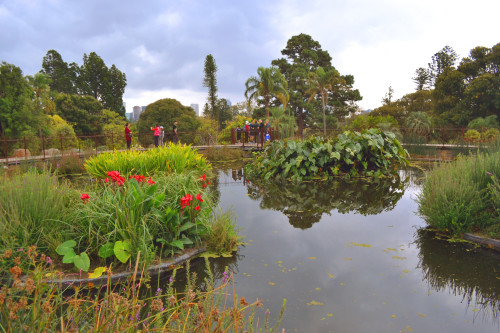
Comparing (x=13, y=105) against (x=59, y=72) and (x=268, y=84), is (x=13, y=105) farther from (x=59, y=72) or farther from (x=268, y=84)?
(x=59, y=72)

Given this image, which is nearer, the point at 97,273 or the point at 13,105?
the point at 97,273

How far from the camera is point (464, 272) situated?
418 cm

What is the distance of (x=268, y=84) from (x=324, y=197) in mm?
25907

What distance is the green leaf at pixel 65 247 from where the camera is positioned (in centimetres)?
381

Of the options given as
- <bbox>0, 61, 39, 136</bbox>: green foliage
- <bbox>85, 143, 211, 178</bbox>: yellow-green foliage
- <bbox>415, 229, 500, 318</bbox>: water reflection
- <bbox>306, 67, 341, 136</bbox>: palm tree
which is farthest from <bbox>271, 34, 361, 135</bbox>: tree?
<bbox>415, 229, 500, 318</bbox>: water reflection

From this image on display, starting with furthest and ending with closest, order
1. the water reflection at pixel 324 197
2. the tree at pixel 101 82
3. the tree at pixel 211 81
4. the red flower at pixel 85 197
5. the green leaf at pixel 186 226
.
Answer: the tree at pixel 101 82
the tree at pixel 211 81
the water reflection at pixel 324 197
the green leaf at pixel 186 226
the red flower at pixel 85 197

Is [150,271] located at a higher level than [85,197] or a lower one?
lower

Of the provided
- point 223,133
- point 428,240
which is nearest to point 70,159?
point 428,240

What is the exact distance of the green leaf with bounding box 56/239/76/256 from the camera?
381cm

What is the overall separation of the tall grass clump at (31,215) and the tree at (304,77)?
33331 millimetres

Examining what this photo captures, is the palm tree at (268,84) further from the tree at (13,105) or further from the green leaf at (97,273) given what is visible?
the green leaf at (97,273)

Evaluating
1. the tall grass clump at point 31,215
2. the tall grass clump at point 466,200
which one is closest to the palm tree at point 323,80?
the tall grass clump at point 466,200

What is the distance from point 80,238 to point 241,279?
6.51ft

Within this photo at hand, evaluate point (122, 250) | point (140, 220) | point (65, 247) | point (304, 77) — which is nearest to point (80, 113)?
point (304, 77)
